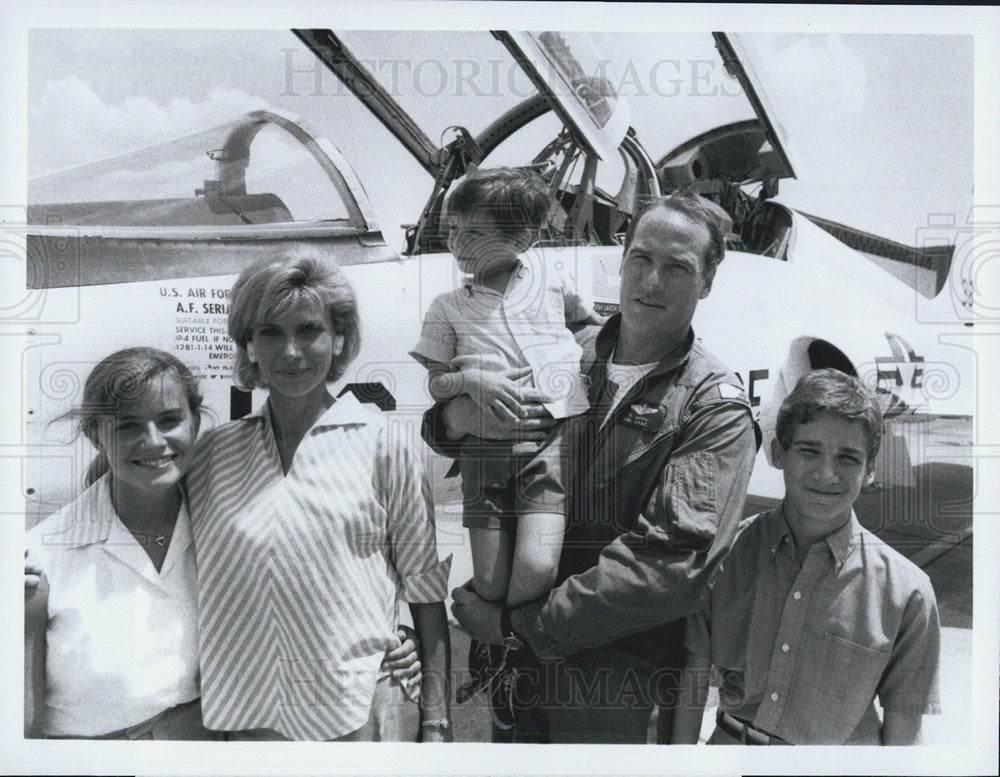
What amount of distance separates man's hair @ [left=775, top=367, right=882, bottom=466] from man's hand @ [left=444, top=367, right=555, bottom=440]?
681mm

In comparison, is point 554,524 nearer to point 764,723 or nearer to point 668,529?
point 668,529

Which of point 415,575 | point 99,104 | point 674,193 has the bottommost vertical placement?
point 415,575

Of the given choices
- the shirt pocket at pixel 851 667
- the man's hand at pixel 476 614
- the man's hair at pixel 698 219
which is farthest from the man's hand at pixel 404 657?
the man's hair at pixel 698 219

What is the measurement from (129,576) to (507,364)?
1244mm

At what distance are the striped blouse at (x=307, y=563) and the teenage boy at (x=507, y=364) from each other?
0.18 metres

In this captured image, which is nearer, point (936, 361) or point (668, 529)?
point (668, 529)

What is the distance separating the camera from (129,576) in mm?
2674

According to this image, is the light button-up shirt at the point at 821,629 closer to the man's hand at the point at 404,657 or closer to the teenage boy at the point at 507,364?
the teenage boy at the point at 507,364

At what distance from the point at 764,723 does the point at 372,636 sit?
1182 millimetres

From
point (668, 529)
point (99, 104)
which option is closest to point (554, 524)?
point (668, 529)

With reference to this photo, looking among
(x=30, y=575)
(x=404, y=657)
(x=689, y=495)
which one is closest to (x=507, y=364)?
(x=689, y=495)

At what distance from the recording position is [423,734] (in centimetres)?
276

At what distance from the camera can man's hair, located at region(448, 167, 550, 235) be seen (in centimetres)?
268

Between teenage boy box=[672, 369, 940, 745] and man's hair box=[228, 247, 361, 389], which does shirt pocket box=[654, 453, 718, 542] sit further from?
man's hair box=[228, 247, 361, 389]
